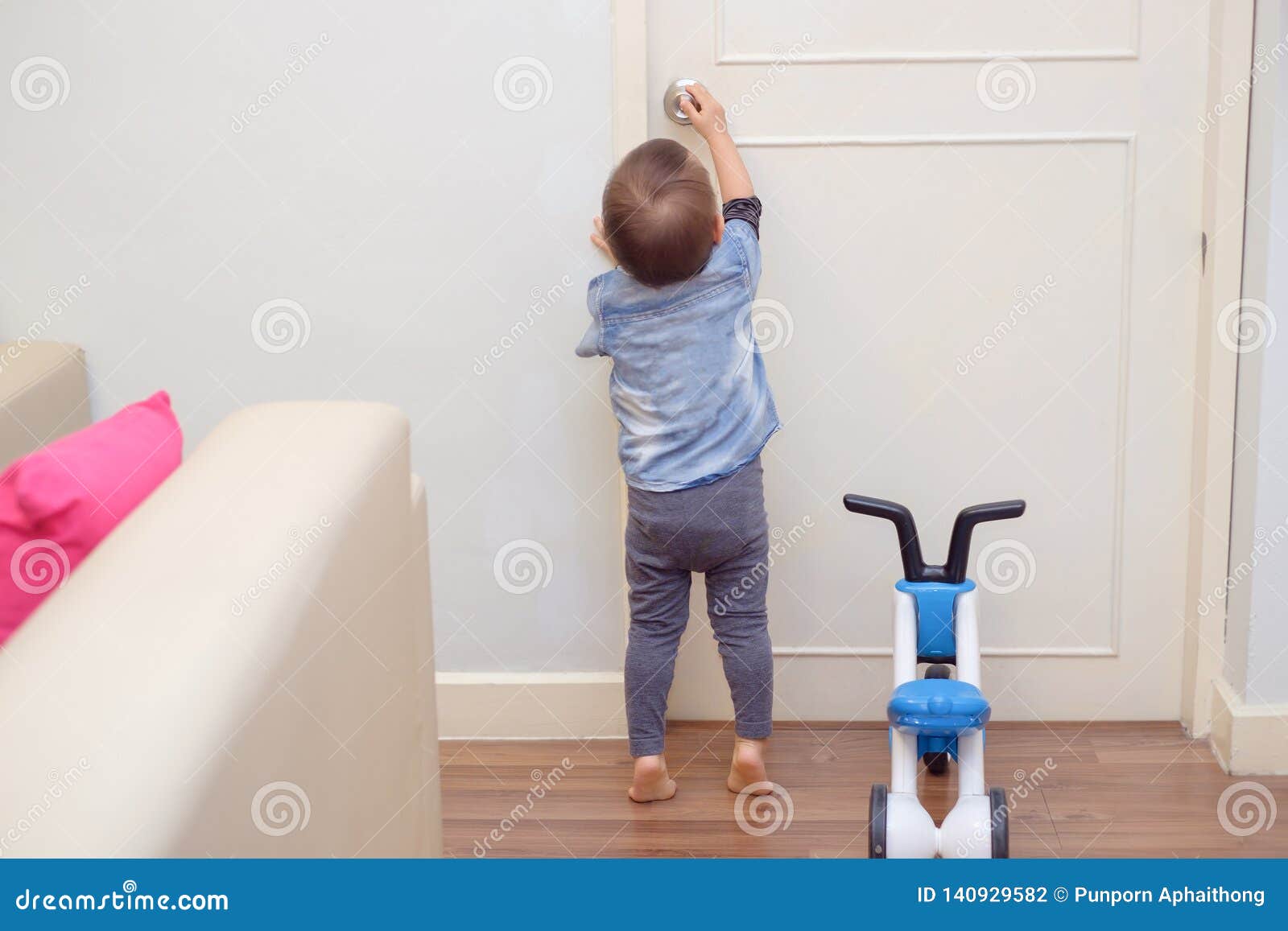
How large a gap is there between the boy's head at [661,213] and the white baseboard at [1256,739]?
114cm

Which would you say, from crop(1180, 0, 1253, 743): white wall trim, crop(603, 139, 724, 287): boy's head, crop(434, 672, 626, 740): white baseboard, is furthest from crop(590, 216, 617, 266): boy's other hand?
crop(1180, 0, 1253, 743): white wall trim

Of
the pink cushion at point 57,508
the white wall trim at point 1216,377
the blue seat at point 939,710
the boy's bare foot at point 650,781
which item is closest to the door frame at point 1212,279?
the white wall trim at point 1216,377

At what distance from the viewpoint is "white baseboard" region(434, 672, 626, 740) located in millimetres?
2354

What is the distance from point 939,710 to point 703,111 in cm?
101

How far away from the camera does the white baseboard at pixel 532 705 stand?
7.72ft

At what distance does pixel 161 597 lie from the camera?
0.94 m

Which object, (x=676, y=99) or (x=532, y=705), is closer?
(x=676, y=99)

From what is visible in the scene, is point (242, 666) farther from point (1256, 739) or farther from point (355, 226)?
point (1256, 739)

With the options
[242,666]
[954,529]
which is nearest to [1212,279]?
[954,529]

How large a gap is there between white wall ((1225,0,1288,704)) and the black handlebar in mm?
473

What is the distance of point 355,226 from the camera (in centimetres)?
220

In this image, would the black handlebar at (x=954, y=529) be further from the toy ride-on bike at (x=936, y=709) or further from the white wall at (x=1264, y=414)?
the white wall at (x=1264, y=414)
